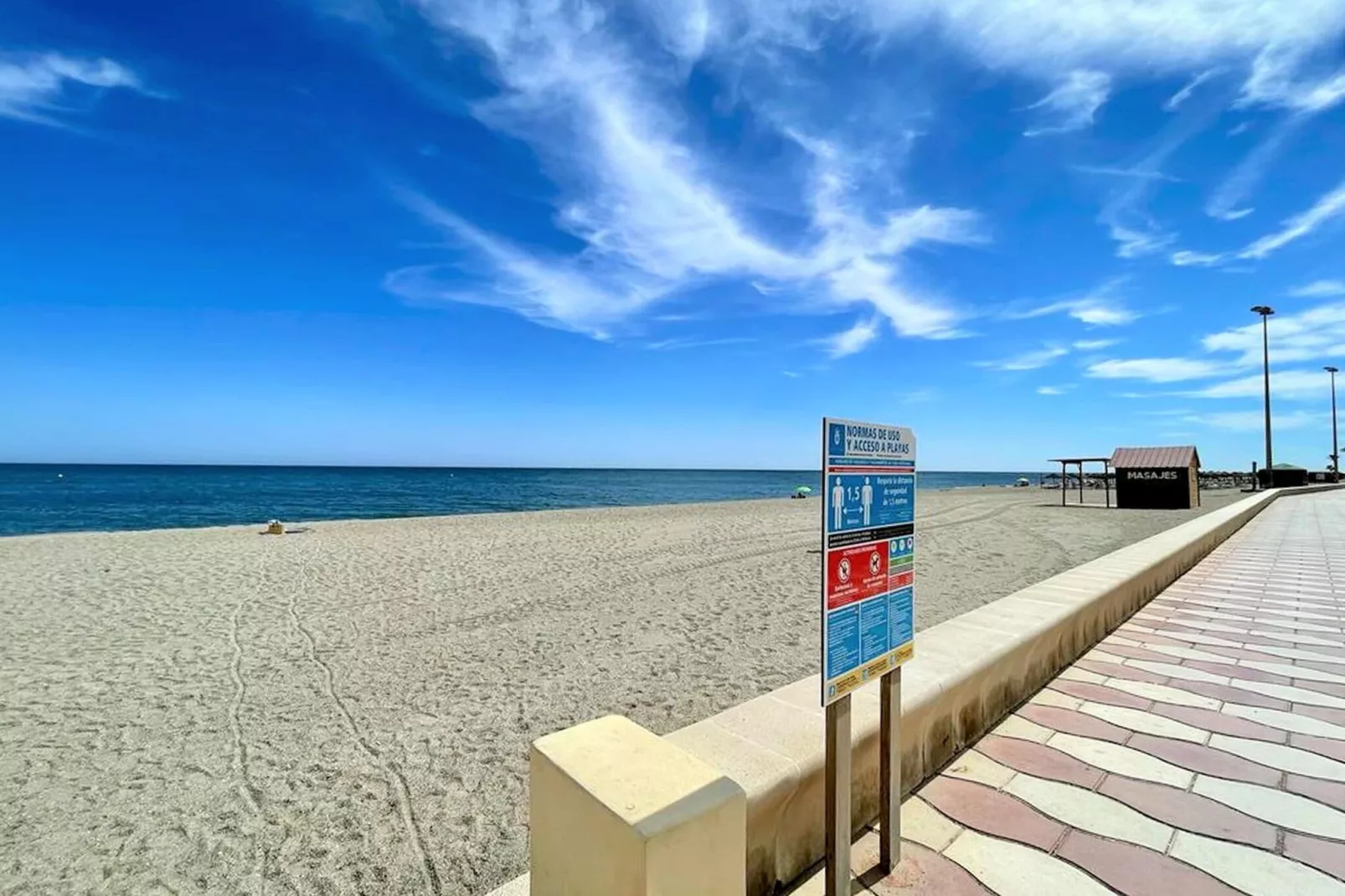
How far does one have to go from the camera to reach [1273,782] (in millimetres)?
2637

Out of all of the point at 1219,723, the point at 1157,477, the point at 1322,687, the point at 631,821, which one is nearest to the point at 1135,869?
the point at 1219,723

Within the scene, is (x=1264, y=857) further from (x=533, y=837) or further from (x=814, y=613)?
(x=814, y=613)

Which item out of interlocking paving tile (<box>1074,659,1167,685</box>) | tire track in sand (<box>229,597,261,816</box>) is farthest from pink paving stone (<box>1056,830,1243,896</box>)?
tire track in sand (<box>229,597,261,816</box>)

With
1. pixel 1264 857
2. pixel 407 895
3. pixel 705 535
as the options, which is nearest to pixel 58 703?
pixel 407 895

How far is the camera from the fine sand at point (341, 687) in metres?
2.90

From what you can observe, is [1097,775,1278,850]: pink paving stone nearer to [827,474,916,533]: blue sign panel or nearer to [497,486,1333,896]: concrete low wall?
[497,486,1333,896]: concrete low wall

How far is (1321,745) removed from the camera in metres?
3.01

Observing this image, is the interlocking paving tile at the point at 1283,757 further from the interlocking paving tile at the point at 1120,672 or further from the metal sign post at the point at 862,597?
the metal sign post at the point at 862,597

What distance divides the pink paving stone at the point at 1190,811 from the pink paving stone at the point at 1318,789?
409mm

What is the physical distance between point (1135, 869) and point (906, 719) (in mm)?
790

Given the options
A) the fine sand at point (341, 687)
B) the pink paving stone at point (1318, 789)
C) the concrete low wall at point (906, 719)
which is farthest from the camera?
the fine sand at point (341, 687)

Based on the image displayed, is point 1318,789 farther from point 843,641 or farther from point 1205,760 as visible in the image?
point 843,641

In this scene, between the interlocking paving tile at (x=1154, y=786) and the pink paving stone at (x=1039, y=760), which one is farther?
the pink paving stone at (x=1039, y=760)

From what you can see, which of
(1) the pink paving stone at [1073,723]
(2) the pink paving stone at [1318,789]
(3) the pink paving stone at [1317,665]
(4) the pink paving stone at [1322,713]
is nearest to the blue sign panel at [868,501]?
(1) the pink paving stone at [1073,723]
